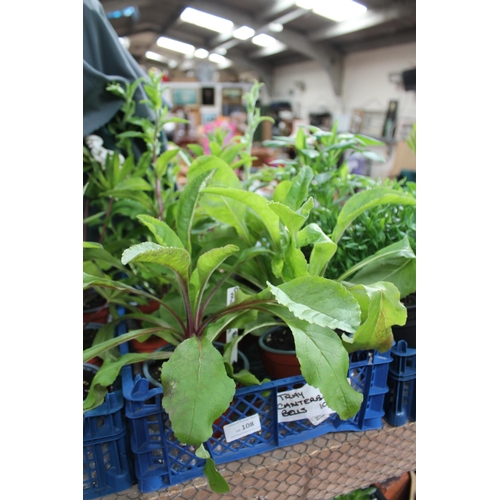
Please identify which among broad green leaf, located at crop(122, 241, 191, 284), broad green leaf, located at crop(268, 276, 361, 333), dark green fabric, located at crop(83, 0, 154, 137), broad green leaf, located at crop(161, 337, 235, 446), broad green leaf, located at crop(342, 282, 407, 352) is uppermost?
dark green fabric, located at crop(83, 0, 154, 137)

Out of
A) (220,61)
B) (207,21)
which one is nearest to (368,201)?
(207,21)

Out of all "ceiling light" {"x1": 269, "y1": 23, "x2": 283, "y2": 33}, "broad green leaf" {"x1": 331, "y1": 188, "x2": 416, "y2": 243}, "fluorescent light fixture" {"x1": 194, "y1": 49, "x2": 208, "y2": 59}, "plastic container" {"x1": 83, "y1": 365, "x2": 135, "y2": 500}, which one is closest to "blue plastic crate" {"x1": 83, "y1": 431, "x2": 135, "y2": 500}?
"plastic container" {"x1": 83, "y1": 365, "x2": 135, "y2": 500}

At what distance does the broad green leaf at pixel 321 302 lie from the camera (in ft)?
1.32

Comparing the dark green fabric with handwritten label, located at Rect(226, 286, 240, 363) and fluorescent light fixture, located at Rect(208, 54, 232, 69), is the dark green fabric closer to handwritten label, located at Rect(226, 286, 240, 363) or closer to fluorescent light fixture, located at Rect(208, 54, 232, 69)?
handwritten label, located at Rect(226, 286, 240, 363)

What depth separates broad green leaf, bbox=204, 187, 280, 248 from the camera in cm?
53

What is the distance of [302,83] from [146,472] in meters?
8.73

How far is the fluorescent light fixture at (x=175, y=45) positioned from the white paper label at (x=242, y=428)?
11.5 m

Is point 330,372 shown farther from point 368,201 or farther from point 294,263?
point 368,201

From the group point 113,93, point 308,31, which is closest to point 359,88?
point 308,31

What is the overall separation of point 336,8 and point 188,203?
5.68 metres

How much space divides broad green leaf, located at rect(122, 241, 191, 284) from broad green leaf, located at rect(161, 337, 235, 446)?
100 millimetres
